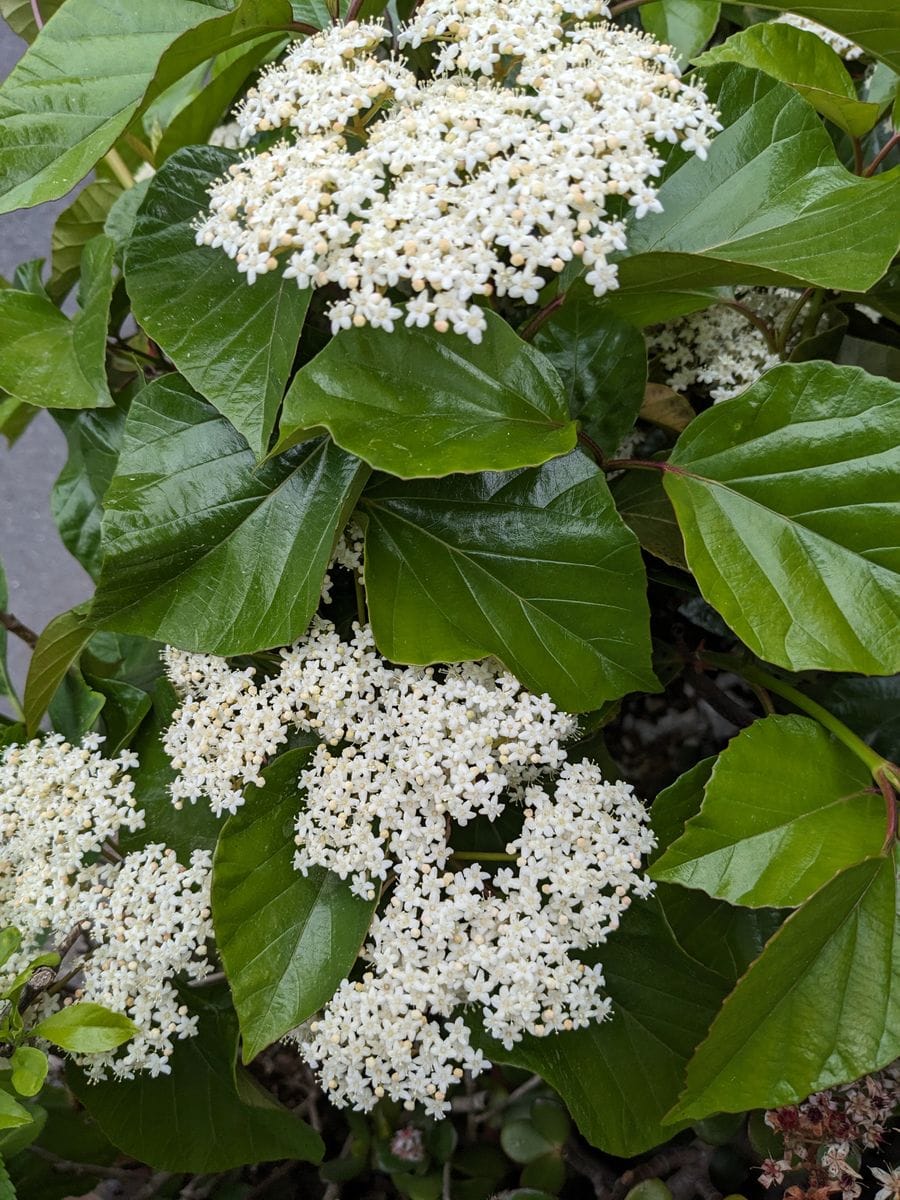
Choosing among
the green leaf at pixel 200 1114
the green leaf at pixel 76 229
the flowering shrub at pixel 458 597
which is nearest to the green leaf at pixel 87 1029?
the flowering shrub at pixel 458 597

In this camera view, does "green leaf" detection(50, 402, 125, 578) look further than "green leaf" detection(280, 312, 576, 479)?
Yes

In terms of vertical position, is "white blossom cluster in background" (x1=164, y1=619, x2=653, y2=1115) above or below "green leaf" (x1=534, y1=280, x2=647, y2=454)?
below

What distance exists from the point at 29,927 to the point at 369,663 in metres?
0.24

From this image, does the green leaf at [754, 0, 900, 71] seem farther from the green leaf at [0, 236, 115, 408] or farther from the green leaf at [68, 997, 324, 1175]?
the green leaf at [68, 997, 324, 1175]

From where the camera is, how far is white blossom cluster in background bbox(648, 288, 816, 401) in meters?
0.66

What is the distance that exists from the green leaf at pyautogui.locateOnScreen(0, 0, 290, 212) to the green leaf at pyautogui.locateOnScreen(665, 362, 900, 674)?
0.33 m

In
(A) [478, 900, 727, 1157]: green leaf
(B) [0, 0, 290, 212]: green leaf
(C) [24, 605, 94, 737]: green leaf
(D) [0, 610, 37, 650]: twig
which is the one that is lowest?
(A) [478, 900, 727, 1157]: green leaf

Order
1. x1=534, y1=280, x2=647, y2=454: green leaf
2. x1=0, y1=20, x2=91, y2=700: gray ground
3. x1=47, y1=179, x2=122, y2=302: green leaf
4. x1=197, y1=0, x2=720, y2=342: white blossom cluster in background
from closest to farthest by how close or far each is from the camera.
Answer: x1=197, y1=0, x2=720, y2=342: white blossom cluster in background, x1=534, y1=280, x2=647, y2=454: green leaf, x1=47, y1=179, x2=122, y2=302: green leaf, x1=0, y1=20, x2=91, y2=700: gray ground

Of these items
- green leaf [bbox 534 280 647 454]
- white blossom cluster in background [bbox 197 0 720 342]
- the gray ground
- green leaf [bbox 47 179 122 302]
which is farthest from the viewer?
the gray ground

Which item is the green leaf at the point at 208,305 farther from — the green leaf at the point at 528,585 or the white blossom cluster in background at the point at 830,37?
the white blossom cluster in background at the point at 830,37

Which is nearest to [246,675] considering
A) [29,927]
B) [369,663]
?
[369,663]

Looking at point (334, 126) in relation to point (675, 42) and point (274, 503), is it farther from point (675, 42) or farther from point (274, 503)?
point (675, 42)

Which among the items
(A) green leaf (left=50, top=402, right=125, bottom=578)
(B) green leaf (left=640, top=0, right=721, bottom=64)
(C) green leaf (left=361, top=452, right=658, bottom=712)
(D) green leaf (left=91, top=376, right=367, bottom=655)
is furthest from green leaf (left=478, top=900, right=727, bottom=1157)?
(B) green leaf (left=640, top=0, right=721, bottom=64)

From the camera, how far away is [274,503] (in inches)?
22.1
